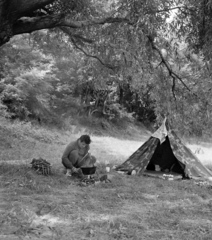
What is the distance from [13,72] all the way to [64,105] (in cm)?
678

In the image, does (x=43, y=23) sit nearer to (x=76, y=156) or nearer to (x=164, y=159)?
(x=76, y=156)

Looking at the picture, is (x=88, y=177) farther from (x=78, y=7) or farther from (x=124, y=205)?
(x=78, y=7)

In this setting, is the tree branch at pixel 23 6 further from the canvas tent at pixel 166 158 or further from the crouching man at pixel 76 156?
the canvas tent at pixel 166 158

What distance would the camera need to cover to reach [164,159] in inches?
318

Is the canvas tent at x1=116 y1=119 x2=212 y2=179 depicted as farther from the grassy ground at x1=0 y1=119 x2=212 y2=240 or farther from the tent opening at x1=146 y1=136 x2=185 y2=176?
the grassy ground at x1=0 y1=119 x2=212 y2=240

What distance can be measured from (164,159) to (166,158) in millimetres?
56

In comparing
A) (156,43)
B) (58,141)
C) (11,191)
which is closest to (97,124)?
(58,141)

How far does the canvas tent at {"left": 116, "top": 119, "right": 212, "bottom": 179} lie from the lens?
7.17 meters

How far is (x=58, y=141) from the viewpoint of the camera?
1307cm

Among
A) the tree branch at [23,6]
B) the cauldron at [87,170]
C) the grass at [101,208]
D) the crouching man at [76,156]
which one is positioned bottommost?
the grass at [101,208]

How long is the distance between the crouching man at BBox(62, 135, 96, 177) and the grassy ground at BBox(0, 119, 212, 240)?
0.80 feet

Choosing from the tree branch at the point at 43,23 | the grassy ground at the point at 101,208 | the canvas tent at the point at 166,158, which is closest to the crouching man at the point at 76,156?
the grassy ground at the point at 101,208

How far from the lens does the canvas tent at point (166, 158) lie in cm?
717

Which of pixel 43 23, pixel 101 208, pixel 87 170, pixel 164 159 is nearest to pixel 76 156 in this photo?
pixel 87 170
